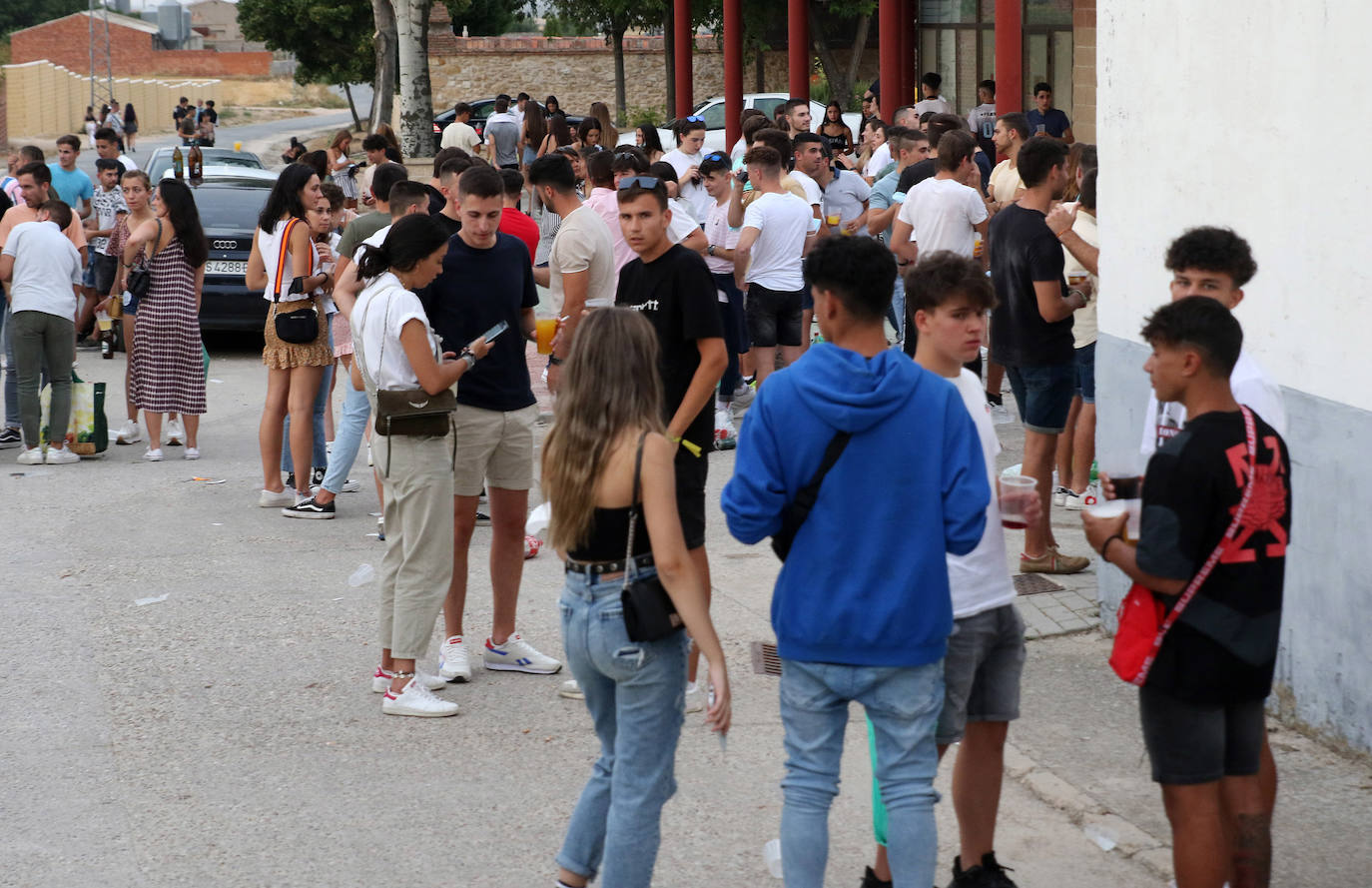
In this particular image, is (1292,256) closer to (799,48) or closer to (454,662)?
(454,662)

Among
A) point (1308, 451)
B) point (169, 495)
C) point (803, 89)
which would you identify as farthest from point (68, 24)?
point (1308, 451)

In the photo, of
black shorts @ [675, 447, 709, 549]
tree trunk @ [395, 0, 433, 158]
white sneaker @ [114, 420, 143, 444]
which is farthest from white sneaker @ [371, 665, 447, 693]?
tree trunk @ [395, 0, 433, 158]

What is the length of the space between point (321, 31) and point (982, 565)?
5222 centimetres

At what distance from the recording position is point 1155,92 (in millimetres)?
5922

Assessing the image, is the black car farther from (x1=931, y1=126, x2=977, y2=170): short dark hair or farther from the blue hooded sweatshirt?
the blue hooded sweatshirt

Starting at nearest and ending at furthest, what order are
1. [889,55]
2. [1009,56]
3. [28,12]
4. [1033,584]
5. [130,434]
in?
[1033,584] → [130,434] → [1009,56] → [889,55] → [28,12]

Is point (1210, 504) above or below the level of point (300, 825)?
above

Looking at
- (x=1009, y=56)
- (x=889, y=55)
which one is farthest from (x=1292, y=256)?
(x=889, y=55)

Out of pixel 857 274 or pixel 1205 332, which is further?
pixel 857 274

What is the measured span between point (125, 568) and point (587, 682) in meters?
4.91

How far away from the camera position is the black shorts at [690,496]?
5469 mm

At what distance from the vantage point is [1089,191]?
762 centimetres

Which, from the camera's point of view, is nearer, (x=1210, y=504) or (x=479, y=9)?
(x=1210, y=504)

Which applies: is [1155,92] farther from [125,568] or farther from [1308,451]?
[125,568]
